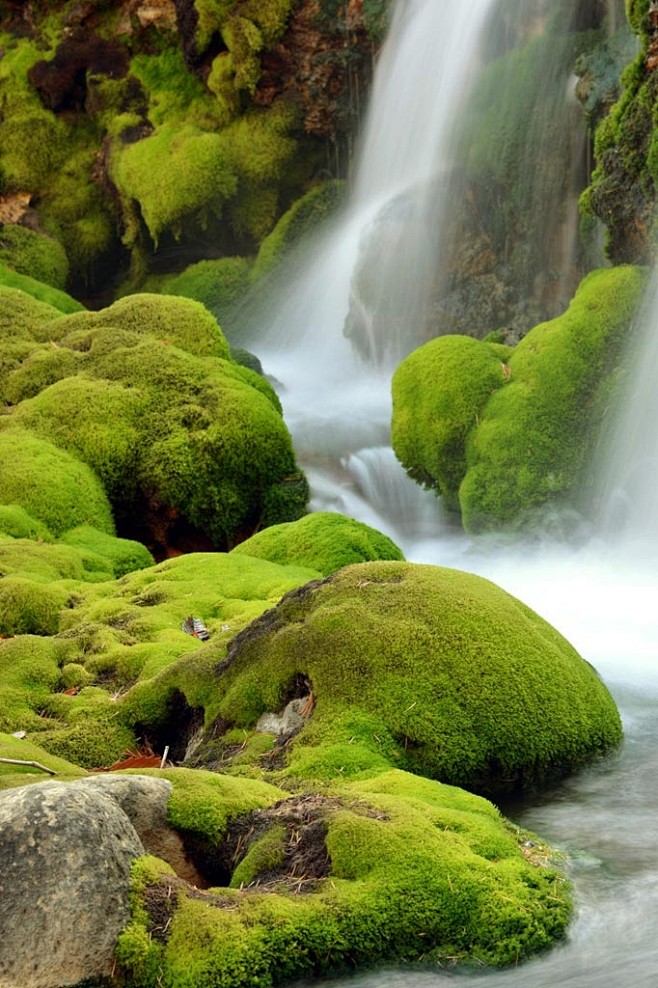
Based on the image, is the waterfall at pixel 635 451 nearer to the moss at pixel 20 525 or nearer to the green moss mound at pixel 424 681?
the moss at pixel 20 525

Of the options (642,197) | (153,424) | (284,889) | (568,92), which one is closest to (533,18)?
(568,92)

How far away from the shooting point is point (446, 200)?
19.8 metres

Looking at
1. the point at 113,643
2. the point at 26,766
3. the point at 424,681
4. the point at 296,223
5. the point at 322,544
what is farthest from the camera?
the point at 296,223

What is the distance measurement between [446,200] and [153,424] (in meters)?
8.25

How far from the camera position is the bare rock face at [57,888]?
4012mm

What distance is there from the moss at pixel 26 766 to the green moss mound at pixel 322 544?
4550 millimetres

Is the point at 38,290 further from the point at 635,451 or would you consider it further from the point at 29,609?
the point at 29,609

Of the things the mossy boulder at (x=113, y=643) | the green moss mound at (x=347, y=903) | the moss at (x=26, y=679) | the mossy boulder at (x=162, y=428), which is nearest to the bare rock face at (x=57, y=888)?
the green moss mound at (x=347, y=903)

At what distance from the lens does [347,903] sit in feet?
14.5

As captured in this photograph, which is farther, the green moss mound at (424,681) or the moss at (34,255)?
the moss at (34,255)

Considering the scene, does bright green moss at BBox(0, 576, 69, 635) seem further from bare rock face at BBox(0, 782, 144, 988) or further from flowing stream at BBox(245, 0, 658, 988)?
bare rock face at BBox(0, 782, 144, 988)

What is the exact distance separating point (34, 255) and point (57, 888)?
20336 millimetres

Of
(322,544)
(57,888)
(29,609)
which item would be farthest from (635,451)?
(57,888)

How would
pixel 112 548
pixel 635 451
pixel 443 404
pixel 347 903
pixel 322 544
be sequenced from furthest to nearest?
pixel 443 404 → pixel 635 451 → pixel 112 548 → pixel 322 544 → pixel 347 903
